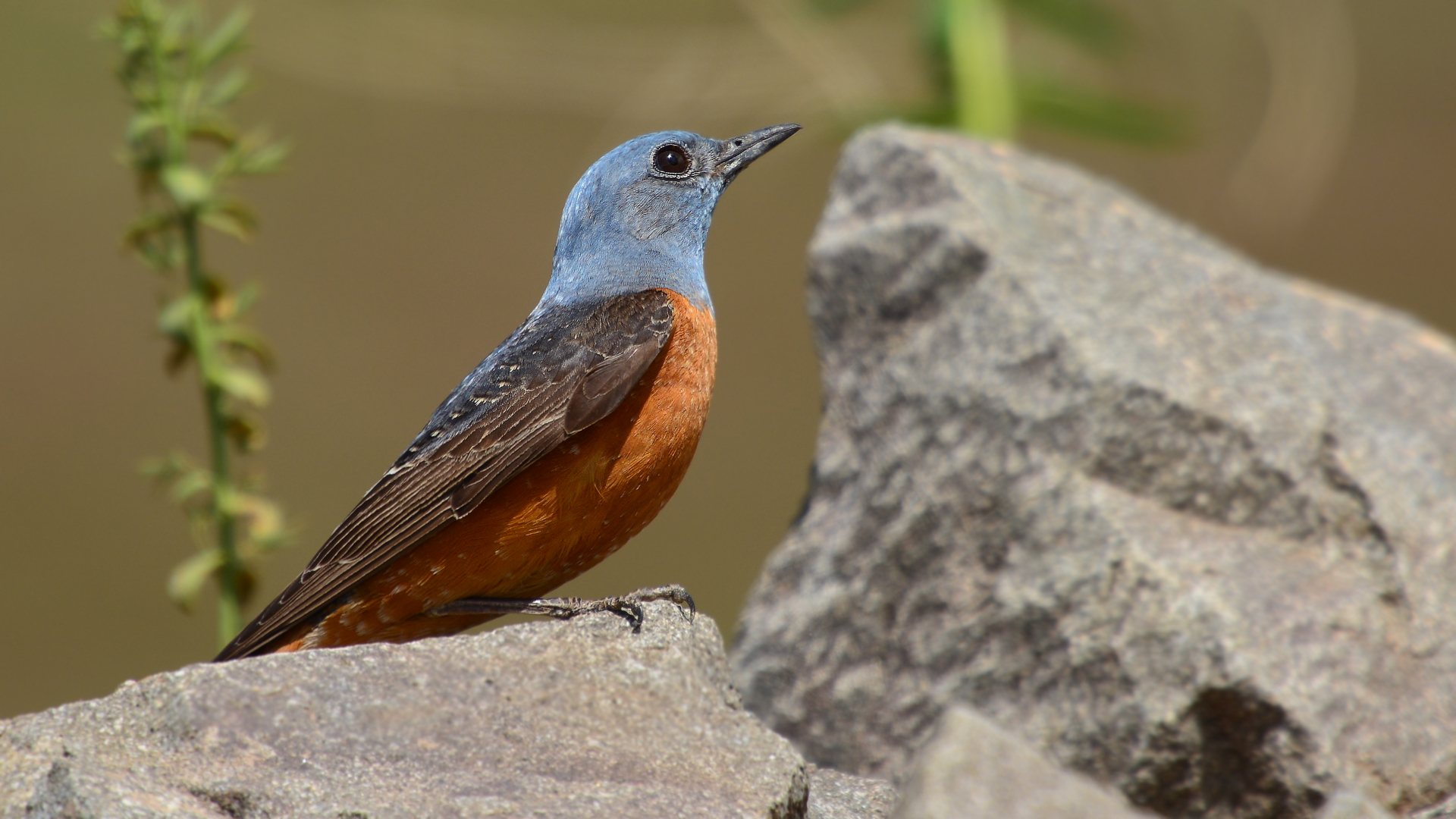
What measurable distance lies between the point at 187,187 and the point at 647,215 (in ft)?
5.74

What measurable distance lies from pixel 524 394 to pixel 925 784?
228 centimetres

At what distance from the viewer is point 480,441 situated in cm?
416

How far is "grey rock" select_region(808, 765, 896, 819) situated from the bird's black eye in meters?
2.41

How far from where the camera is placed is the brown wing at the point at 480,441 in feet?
13.3

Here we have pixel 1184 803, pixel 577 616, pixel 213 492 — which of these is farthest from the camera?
pixel 1184 803

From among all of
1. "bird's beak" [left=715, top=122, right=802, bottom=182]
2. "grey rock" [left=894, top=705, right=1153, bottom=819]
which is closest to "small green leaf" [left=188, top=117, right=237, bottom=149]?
"bird's beak" [left=715, top=122, right=802, bottom=182]

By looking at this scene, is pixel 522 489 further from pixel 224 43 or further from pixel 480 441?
pixel 224 43

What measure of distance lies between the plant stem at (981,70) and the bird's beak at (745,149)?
173cm

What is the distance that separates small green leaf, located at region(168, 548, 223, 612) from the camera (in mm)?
3746

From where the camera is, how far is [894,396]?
516 cm

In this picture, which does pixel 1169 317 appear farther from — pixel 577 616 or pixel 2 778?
pixel 2 778

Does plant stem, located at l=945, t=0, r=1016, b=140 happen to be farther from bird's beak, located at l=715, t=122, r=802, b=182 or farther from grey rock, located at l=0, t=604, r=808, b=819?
grey rock, located at l=0, t=604, r=808, b=819

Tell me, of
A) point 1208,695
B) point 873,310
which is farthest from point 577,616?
point 873,310

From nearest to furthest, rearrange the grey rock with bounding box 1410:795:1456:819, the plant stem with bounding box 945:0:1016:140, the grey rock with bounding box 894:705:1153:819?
the grey rock with bounding box 894:705:1153:819, the grey rock with bounding box 1410:795:1456:819, the plant stem with bounding box 945:0:1016:140
